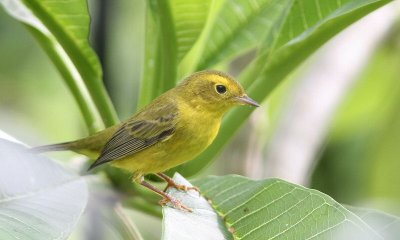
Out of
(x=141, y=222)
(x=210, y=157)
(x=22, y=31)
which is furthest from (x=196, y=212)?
(x=22, y=31)

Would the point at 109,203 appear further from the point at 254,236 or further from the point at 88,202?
the point at 254,236

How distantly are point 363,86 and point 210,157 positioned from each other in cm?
181

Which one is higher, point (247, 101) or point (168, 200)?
point (247, 101)

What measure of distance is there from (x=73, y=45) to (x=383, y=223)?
3.53 ft

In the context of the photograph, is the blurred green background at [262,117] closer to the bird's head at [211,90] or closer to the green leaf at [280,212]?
the bird's head at [211,90]

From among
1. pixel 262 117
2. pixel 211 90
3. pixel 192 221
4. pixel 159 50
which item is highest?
pixel 159 50

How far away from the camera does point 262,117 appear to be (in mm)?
3400

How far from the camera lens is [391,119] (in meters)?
3.76

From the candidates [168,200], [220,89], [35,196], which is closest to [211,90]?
[220,89]

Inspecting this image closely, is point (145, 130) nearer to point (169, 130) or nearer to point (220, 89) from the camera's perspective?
point (169, 130)

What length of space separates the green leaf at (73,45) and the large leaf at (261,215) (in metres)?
0.39

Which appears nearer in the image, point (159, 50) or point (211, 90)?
point (159, 50)

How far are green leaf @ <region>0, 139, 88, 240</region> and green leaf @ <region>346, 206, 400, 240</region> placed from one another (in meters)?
0.65

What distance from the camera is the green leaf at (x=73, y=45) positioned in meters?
2.40
